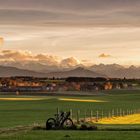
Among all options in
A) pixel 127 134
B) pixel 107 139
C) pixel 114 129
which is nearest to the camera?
pixel 107 139

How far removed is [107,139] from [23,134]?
8943mm

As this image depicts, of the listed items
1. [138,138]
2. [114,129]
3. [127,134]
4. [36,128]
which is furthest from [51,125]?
[138,138]

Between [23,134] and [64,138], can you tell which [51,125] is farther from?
[64,138]

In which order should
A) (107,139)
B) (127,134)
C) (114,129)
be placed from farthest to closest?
(114,129) → (127,134) → (107,139)

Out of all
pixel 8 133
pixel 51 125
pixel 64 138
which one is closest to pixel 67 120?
pixel 51 125

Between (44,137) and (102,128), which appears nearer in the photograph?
(44,137)

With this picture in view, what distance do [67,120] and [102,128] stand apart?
12.5ft

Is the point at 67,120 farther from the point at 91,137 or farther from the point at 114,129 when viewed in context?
the point at 91,137

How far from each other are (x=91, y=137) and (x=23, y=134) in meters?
6.84

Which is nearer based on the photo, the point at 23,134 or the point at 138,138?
the point at 138,138

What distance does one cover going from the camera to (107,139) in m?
48.8

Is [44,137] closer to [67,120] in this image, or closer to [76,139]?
[76,139]

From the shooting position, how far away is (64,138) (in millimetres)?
49750

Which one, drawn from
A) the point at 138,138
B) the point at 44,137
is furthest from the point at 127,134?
the point at 44,137
